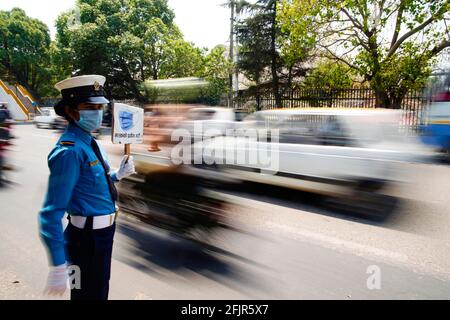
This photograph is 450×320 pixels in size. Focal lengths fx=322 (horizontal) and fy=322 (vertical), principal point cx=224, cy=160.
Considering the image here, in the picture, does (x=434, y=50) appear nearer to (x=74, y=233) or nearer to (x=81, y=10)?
(x=74, y=233)

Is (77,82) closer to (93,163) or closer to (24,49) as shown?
(93,163)

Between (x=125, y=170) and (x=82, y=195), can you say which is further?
(x=125, y=170)

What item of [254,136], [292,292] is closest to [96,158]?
[292,292]

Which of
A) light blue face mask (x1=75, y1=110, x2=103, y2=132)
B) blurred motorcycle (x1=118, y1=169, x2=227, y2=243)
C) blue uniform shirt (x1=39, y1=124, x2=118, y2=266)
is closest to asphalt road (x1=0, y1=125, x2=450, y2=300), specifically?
blurred motorcycle (x1=118, y1=169, x2=227, y2=243)

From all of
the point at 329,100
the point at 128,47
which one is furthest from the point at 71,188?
the point at 128,47

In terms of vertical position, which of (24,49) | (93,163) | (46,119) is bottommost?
(93,163)

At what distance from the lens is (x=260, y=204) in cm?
A: 593

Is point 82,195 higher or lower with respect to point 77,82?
lower

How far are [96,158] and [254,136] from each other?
16.4 ft

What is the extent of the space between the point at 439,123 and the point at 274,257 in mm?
9843

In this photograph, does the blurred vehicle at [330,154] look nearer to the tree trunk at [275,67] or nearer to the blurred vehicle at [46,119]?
the tree trunk at [275,67]

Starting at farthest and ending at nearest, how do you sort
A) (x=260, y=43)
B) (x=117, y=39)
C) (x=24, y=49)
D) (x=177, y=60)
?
(x=24, y=49)
(x=117, y=39)
(x=177, y=60)
(x=260, y=43)

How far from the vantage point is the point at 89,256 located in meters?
2.05
